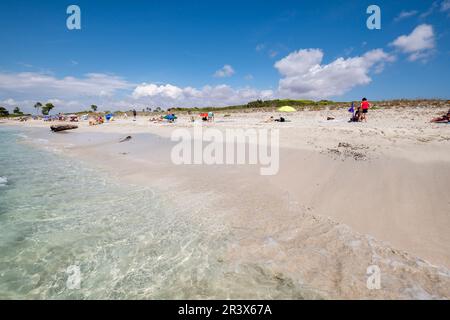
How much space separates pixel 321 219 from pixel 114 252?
4.02 m

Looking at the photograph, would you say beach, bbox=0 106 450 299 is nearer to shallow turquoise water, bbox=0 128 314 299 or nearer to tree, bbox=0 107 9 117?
shallow turquoise water, bbox=0 128 314 299

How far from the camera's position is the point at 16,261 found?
386 centimetres

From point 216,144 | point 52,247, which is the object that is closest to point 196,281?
point 52,247

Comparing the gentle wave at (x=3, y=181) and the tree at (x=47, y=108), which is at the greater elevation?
the tree at (x=47, y=108)

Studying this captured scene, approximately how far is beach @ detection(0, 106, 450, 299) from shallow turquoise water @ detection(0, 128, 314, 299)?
0.14 ft

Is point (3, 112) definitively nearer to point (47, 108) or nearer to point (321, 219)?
point (47, 108)

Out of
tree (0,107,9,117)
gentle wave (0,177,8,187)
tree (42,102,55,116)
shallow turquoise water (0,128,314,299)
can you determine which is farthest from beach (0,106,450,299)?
tree (0,107,9,117)

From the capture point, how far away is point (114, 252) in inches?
157

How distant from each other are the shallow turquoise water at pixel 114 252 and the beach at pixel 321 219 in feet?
0.14

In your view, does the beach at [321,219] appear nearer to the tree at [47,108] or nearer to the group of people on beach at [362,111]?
the group of people on beach at [362,111]

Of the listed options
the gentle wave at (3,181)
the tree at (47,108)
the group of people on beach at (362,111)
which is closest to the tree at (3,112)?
the tree at (47,108)

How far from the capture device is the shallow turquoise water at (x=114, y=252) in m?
3.14

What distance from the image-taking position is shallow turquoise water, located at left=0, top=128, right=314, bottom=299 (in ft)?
10.3
